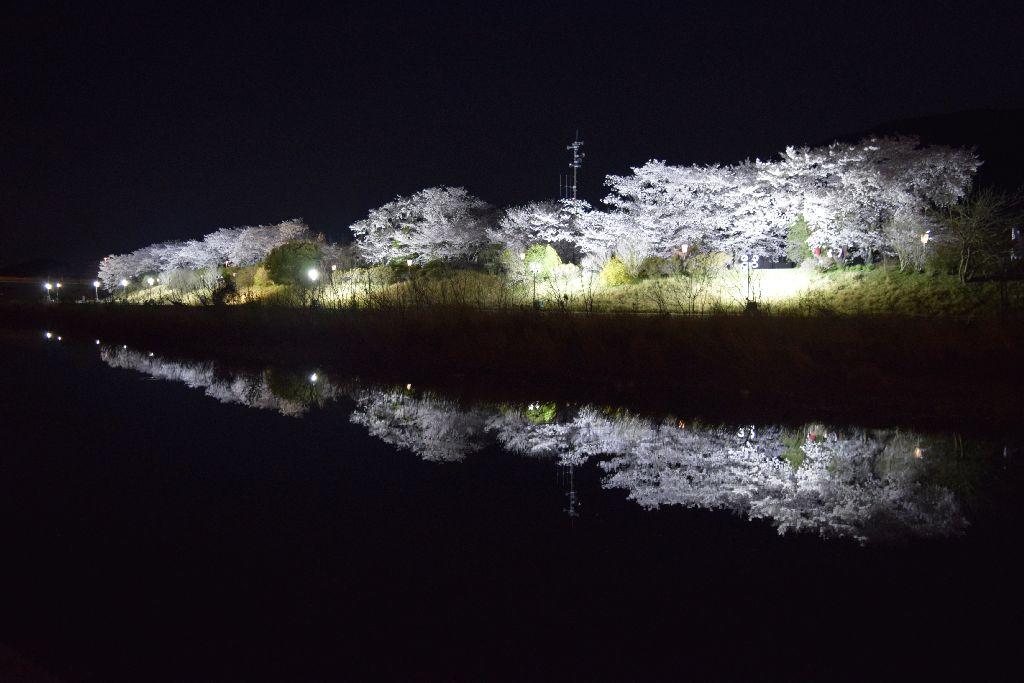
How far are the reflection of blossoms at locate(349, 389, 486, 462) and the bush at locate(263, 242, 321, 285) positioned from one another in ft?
135

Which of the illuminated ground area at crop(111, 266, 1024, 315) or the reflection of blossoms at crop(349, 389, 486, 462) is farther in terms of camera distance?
the illuminated ground area at crop(111, 266, 1024, 315)

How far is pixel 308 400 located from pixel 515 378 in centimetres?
406

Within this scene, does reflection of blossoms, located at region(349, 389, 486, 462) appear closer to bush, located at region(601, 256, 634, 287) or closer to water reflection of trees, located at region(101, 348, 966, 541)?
water reflection of trees, located at region(101, 348, 966, 541)

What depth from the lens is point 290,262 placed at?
2072 inches

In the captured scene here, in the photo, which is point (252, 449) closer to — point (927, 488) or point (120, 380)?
point (927, 488)

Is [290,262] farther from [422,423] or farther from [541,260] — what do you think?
[422,423]

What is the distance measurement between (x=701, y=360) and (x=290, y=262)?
44.4 meters

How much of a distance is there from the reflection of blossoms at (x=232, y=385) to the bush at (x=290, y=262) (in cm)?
3176

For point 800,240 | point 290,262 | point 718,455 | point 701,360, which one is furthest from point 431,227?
point 718,455

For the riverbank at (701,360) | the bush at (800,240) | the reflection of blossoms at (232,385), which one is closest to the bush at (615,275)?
the bush at (800,240)

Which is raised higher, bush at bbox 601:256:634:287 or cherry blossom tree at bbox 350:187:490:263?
cherry blossom tree at bbox 350:187:490:263

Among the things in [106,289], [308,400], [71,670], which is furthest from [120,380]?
[106,289]

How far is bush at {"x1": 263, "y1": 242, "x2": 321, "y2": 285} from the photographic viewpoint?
172 ft

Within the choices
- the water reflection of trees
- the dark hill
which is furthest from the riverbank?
the dark hill
